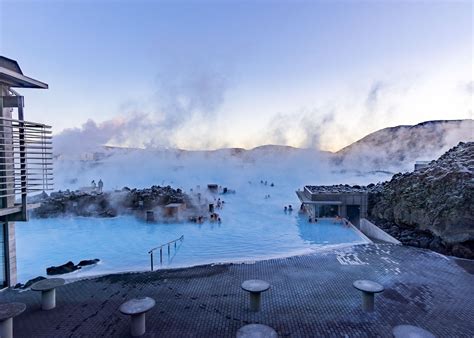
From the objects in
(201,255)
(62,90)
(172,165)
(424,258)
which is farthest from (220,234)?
(172,165)

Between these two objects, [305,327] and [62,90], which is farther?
[62,90]

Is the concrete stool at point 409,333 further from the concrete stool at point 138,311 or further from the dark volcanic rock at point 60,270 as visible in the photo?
the dark volcanic rock at point 60,270

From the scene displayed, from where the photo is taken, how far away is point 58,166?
98.5 feet

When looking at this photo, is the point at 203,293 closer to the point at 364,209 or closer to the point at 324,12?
the point at 364,209

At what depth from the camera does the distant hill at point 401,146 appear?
5258cm

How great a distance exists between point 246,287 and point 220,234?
843 centimetres

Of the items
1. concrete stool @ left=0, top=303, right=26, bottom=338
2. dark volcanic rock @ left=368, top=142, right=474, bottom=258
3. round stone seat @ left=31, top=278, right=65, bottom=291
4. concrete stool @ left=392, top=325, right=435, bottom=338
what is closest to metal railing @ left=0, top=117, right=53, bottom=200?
round stone seat @ left=31, top=278, right=65, bottom=291

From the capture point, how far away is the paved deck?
480 centimetres

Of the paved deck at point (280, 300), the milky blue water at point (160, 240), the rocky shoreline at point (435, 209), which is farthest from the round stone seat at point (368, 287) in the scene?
the rocky shoreline at point (435, 209)

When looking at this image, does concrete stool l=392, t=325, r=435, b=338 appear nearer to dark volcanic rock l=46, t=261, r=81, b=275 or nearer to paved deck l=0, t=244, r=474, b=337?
paved deck l=0, t=244, r=474, b=337

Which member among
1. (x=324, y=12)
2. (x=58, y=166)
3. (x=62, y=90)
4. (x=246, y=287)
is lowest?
(x=246, y=287)

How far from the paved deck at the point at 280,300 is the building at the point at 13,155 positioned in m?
0.94

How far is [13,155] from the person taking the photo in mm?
6438

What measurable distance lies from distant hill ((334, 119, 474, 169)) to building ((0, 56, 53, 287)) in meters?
51.8
